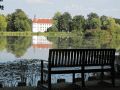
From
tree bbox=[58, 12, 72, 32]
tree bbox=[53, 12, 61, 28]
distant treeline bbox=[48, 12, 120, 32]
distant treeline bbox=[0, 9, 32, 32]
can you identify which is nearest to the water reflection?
distant treeline bbox=[0, 9, 32, 32]

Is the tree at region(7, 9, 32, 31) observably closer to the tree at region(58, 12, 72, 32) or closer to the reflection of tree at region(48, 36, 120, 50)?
the tree at region(58, 12, 72, 32)

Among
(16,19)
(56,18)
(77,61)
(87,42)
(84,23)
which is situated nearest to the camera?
(77,61)

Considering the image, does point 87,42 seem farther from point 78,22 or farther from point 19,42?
point 19,42

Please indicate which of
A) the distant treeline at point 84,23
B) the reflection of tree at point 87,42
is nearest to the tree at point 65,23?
the distant treeline at point 84,23

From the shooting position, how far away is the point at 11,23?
86.9 ft

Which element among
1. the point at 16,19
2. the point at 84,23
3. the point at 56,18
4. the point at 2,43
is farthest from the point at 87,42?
the point at 2,43

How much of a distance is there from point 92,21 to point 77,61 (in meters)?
20.7

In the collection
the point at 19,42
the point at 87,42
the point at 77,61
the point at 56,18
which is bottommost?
the point at 19,42

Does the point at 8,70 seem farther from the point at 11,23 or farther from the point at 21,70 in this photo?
the point at 11,23

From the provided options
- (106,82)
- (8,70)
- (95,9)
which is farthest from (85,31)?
(106,82)

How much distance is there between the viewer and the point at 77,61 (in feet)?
19.1

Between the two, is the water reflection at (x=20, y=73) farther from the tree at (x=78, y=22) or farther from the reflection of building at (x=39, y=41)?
the reflection of building at (x=39, y=41)

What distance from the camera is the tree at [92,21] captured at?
2571 centimetres

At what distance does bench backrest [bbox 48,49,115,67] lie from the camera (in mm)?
5621
